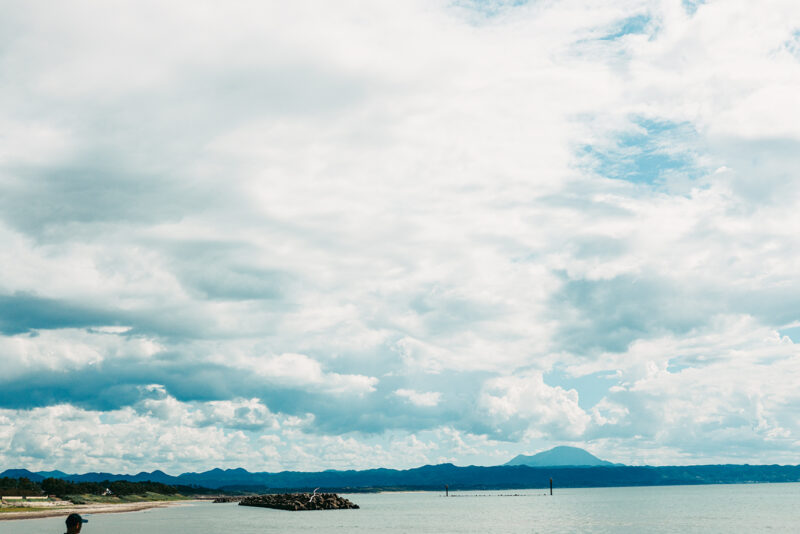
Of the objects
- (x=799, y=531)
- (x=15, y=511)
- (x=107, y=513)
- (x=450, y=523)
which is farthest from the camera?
(x=107, y=513)

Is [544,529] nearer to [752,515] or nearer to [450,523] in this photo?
[450,523]

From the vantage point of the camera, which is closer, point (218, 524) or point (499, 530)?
point (499, 530)

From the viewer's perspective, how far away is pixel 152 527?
446 ft

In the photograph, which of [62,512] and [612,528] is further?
[62,512]

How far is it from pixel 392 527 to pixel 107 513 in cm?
10065

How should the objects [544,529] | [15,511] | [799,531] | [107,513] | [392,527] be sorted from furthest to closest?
[107,513] → [15,511] → [392,527] → [544,529] → [799,531]

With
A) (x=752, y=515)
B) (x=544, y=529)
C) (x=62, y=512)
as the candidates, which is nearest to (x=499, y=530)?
(x=544, y=529)

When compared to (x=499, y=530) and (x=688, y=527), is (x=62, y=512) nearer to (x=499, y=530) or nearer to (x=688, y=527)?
(x=499, y=530)

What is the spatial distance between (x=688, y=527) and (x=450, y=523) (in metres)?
46.8

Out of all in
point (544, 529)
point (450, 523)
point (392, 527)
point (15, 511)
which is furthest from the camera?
→ point (15, 511)

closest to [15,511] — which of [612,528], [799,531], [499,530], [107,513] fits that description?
[107,513]

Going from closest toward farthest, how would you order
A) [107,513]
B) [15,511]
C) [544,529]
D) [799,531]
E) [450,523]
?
[799,531] → [544,529] → [450,523] → [15,511] → [107,513]

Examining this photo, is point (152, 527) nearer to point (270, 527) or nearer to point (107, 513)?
point (270, 527)

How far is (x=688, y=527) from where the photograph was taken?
132125 mm
